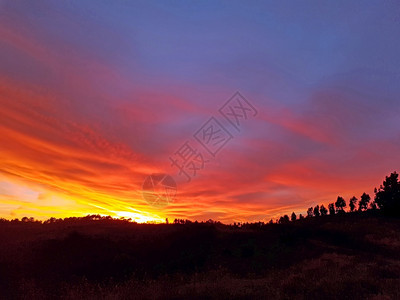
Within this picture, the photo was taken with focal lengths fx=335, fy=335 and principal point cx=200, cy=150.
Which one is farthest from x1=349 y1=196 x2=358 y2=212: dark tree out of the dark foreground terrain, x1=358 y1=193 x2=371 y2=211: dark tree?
the dark foreground terrain

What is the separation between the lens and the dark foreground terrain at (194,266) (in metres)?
11.9

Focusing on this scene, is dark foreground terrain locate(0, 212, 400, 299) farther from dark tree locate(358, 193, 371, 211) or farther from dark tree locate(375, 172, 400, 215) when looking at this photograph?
dark tree locate(358, 193, 371, 211)

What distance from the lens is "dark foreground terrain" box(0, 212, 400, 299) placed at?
467 inches

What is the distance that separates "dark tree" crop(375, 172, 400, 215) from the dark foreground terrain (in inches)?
889

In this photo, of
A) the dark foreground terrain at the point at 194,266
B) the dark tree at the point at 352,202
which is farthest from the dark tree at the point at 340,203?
the dark foreground terrain at the point at 194,266

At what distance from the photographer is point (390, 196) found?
52.7m

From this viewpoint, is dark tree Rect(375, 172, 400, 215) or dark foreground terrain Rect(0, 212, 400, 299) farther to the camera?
dark tree Rect(375, 172, 400, 215)

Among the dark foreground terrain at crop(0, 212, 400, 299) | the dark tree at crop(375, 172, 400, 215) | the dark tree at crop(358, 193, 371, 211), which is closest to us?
the dark foreground terrain at crop(0, 212, 400, 299)

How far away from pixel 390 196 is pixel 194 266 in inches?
1820

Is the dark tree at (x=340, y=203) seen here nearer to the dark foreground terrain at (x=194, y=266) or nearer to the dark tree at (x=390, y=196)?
the dark tree at (x=390, y=196)

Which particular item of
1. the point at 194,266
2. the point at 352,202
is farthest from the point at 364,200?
the point at 194,266

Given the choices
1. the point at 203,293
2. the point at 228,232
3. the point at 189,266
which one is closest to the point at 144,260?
the point at 189,266

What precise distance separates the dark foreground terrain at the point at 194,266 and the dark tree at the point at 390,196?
74.1 feet

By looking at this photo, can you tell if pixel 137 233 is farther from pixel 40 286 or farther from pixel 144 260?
pixel 40 286
